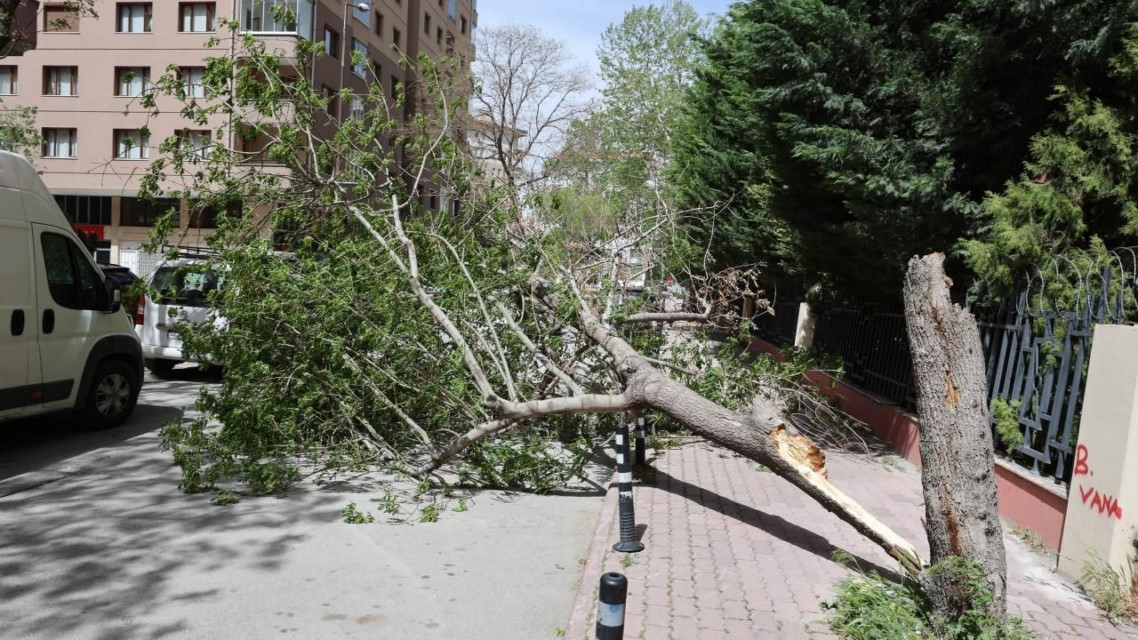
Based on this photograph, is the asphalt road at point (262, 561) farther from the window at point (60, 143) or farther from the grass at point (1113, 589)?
the window at point (60, 143)

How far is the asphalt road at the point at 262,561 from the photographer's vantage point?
181 inches

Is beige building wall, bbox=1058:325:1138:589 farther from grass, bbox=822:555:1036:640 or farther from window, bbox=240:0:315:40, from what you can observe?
window, bbox=240:0:315:40

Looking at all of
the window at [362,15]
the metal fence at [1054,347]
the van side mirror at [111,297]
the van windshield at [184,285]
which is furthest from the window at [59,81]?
the metal fence at [1054,347]

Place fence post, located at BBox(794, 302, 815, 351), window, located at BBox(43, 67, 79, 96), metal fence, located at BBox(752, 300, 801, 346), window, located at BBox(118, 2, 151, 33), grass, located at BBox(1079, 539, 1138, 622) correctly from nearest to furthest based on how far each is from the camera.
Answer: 1. grass, located at BBox(1079, 539, 1138, 622)
2. fence post, located at BBox(794, 302, 815, 351)
3. metal fence, located at BBox(752, 300, 801, 346)
4. window, located at BBox(118, 2, 151, 33)
5. window, located at BBox(43, 67, 79, 96)

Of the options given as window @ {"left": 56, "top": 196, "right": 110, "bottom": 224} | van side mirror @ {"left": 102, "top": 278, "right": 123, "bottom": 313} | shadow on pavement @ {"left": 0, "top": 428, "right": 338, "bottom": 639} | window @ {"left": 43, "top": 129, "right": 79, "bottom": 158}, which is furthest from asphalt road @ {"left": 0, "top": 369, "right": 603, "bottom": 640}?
window @ {"left": 56, "top": 196, "right": 110, "bottom": 224}

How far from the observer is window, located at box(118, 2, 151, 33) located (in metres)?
34.6

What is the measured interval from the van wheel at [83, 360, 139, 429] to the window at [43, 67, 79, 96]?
3173 centimetres

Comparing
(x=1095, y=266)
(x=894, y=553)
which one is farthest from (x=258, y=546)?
(x=1095, y=266)

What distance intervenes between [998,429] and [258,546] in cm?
564

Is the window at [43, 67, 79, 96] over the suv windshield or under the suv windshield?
over

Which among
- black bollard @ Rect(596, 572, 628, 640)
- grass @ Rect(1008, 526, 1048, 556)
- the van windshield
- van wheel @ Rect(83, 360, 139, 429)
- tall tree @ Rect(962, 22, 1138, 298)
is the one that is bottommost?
grass @ Rect(1008, 526, 1048, 556)

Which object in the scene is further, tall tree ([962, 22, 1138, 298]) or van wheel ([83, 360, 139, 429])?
van wheel ([83, 360, 139, 429])

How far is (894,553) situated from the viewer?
5129 mm

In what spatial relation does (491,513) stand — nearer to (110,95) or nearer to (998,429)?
(998,429)
